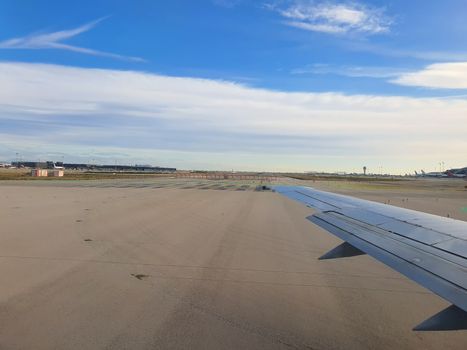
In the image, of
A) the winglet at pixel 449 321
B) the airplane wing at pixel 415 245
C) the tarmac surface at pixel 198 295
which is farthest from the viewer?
the tarmac surface at pixel 198 295

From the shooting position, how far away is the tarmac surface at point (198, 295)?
5863 mm

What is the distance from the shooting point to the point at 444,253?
4.84 meters

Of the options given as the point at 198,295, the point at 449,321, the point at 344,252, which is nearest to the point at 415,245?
the point at 344,252

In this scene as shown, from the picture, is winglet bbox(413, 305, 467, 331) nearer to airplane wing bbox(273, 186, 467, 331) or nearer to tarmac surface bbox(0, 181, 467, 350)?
airplane wing bbox(273, 186, 467, 331)

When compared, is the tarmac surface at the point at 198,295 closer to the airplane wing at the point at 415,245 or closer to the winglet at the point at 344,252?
the winglet at the point at 344,252

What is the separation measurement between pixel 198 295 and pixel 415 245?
4.00m

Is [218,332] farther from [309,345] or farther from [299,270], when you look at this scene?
[299,270]

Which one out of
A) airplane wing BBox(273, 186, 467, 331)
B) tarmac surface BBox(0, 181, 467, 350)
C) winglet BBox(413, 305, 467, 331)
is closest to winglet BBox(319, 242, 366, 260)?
airplane wing BBox(273, 186, 467, 331)

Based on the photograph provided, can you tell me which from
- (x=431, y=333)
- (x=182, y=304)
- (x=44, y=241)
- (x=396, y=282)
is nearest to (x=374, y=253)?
(x=431, y=333)

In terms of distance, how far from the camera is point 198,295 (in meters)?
7.77

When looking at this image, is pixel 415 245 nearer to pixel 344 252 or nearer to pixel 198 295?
pixel 344 252

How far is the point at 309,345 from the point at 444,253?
6.99 feet

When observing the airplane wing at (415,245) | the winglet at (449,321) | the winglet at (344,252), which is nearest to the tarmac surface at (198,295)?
the winglet at (344,252)

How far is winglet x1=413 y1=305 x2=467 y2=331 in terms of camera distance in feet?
12.1
